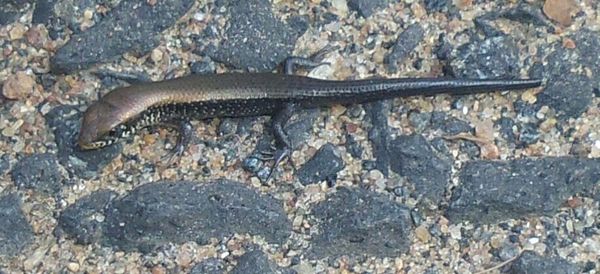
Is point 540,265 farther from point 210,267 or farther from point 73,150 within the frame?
point 73,150

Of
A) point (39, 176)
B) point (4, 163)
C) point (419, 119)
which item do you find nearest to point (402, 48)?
point (419, 119)

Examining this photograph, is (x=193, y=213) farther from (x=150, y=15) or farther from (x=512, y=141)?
(x=512, y=141)

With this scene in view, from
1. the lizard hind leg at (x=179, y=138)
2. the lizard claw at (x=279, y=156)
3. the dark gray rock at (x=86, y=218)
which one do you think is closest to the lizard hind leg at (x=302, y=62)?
Answer: the lizard claw at (x=279, y=156)

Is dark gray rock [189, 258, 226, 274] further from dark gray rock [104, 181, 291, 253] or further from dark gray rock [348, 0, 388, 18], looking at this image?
dark gray rock [348, 0, 388, 18]

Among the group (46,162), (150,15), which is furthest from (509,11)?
(46,162)

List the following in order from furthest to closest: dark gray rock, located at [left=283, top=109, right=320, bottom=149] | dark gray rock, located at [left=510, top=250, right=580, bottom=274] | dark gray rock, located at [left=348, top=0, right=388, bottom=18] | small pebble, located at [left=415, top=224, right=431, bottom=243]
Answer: dark gray rock, located at [left=348, top=0, right=388, bottom=18]
dark gray rock, located at [left=283, top=109, right=320, bottom=149]
small pebble, located at [left=415, top=224, right=431, bottom=243]
dark gray rock, located at [left=510, top=250, right=580, bottom=274]

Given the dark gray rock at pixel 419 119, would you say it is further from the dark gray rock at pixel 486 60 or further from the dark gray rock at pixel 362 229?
the dark gray rock at pixel 362 229

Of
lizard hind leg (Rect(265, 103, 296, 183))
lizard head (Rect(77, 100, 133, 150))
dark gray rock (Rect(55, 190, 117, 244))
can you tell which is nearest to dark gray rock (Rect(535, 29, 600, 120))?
lizard hind leg (Rect(265, 103, 296, 183))
